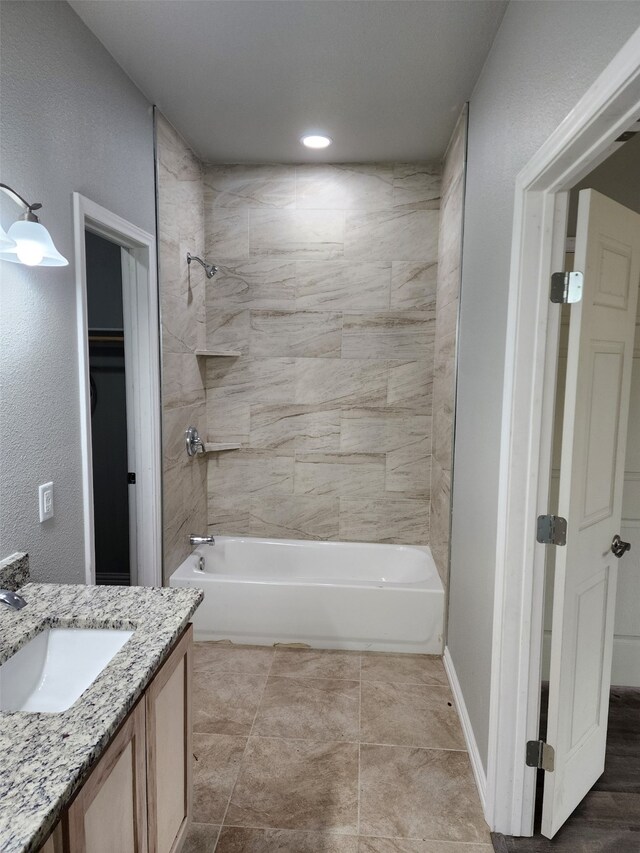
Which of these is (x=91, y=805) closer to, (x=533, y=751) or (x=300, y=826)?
(x=300, y=826)

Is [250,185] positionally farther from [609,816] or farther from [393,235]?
[609,816]

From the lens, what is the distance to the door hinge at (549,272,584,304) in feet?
5.43

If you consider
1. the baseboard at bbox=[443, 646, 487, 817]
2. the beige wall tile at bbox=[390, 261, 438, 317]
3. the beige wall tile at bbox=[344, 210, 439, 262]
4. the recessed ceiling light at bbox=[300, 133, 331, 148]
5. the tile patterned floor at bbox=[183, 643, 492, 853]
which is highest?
the recessed ceiling light at bbox=[300, 133, 331, 148]

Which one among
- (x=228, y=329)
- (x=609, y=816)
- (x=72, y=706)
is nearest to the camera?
(x=72, y=706)

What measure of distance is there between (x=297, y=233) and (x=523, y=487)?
2478mm

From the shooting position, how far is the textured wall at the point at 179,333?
295 centimetres

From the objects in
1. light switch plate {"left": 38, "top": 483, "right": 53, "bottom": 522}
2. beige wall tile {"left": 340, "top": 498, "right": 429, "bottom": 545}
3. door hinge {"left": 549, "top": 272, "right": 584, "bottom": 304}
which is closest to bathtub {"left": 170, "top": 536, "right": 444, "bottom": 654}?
beige wall tile {"left": 340, "top": 498, "right": 429, "bottom": 545}

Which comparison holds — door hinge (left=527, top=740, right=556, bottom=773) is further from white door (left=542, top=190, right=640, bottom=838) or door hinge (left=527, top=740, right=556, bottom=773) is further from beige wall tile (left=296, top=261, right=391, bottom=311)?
beige wall tile (left=296, top=261, right=391, bottom=311)

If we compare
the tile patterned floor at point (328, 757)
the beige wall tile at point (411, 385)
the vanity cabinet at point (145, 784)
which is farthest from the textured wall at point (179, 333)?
the vanity cabinet at point (145, 784)

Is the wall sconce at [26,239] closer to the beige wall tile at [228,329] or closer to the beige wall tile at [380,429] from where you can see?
the beige wall tile at [228,329]

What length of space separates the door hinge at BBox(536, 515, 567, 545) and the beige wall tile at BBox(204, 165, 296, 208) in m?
2.68

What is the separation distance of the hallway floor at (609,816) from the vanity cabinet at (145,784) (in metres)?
1.08

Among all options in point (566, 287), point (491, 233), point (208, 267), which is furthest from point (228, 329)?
point (566, 287)

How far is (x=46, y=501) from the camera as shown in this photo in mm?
1875
